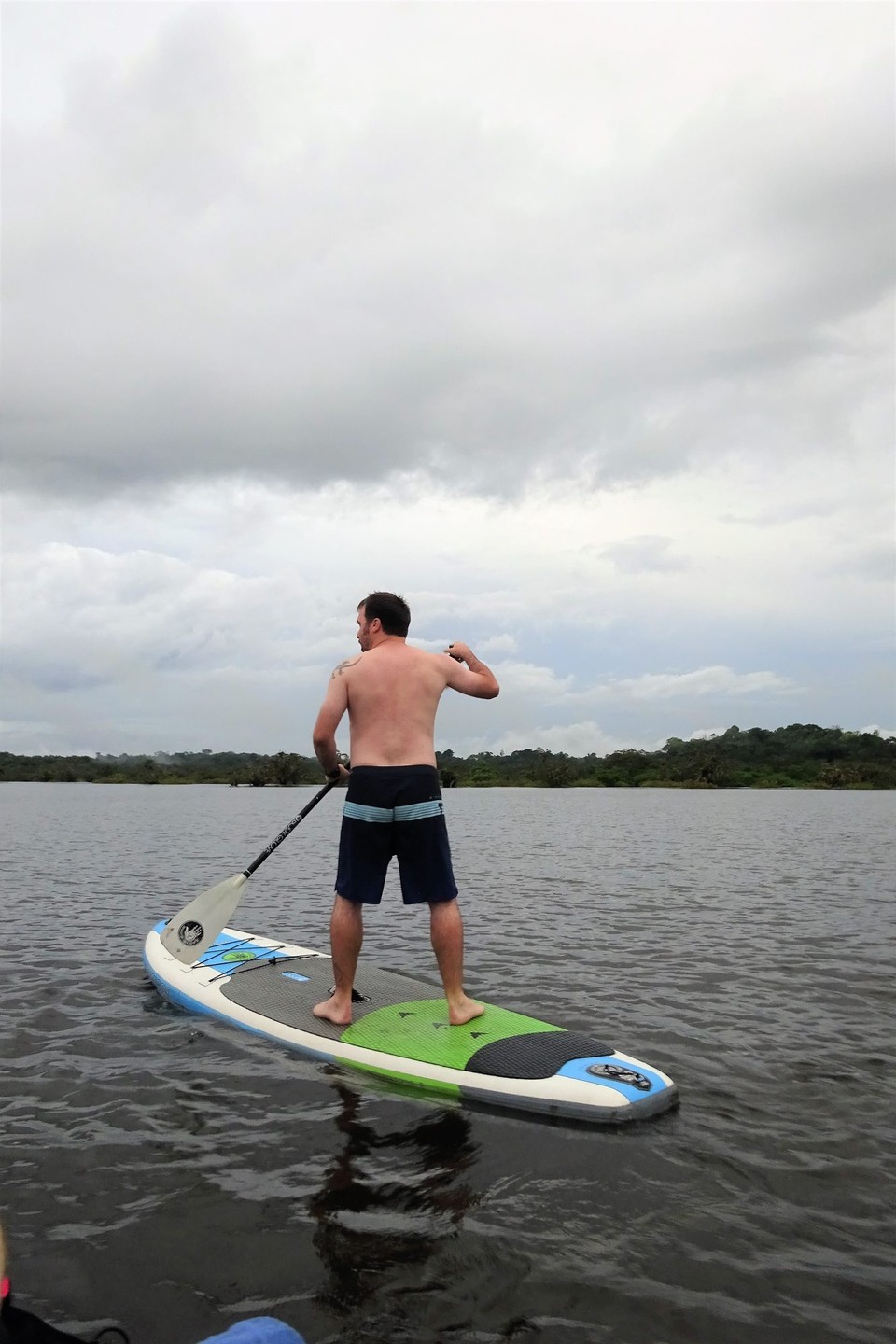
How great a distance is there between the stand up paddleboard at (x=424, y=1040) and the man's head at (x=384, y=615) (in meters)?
2.70

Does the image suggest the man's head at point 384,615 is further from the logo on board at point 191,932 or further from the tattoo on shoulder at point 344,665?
the logo on board at point 191,932

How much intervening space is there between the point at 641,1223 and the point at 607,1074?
1.31m

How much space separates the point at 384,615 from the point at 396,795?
1273mm

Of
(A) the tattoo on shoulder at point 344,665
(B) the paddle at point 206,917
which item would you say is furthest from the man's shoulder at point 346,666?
(B) the paddle at point 206,917

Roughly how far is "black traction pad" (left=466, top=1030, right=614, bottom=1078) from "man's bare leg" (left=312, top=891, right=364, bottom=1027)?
1.10 meters

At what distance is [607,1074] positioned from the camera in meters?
5.39

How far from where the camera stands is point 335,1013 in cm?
656

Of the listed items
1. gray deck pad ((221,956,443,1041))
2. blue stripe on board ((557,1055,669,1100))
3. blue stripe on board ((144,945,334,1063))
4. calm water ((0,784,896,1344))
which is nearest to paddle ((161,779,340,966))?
blue stripe on board ((144,945,334,1063))

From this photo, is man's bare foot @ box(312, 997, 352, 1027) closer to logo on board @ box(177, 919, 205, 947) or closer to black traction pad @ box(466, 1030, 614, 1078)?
black traction pad @ box(466, 1030, 614, 1078)

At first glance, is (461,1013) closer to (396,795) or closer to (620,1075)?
(620,1075)

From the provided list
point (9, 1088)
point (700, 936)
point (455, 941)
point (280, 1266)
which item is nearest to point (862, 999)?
point (700, 936)

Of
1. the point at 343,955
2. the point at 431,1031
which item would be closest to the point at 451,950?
the point at 431,1031

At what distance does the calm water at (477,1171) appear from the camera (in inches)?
137

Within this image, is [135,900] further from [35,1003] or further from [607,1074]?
[607,1074]
